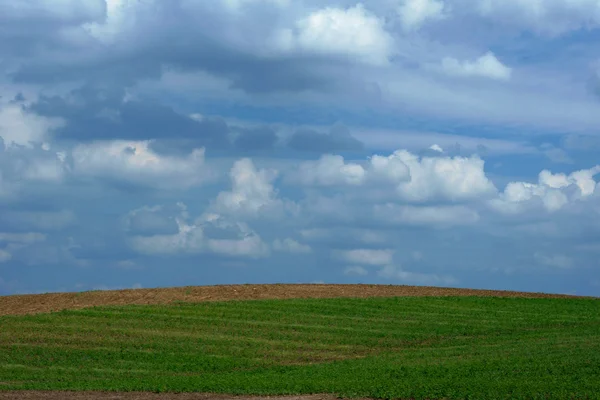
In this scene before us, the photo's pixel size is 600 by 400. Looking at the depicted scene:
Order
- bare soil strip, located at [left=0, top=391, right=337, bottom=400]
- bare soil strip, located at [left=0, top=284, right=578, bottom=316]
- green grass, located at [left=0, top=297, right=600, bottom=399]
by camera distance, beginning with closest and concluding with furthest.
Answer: bare soil strip, located at [left=0, top=391, right=337, bottom=400]
green grass, located at [left=0, top=297, right=600, bottom=399]
bare soil strip, located at [left=0, top=284, right=578, bottom=316]

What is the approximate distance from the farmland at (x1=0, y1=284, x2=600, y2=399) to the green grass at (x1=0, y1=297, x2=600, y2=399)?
2.2 inches

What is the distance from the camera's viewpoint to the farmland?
71.2 feet

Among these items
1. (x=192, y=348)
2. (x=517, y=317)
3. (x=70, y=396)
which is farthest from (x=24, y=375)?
(x=517, y=317)

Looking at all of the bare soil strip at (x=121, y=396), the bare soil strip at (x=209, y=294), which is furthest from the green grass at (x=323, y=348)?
the bare soil strip at (x=209, y=294)

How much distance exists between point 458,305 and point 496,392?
2145 cm

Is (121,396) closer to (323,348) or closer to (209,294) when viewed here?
(323,348)

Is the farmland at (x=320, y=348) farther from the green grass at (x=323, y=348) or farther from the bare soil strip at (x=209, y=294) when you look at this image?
the bare soil strip at (x=209, y=294)

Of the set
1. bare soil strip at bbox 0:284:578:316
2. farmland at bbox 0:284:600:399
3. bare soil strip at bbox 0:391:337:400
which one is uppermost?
bare soil strip at bbox 0:284:578:316

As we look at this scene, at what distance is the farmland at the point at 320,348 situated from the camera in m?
21.7

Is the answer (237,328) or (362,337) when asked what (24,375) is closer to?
(237,328)

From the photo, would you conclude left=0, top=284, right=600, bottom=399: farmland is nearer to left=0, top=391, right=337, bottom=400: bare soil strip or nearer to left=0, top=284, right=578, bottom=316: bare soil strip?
left=0, top=391, right=337, bottom=400: bare soil strip

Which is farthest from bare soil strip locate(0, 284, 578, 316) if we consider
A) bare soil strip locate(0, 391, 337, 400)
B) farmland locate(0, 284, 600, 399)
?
bare soil strip locate(0, 391, 337, 400)

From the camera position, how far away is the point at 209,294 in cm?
4019

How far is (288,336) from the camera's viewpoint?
31.8 metres
